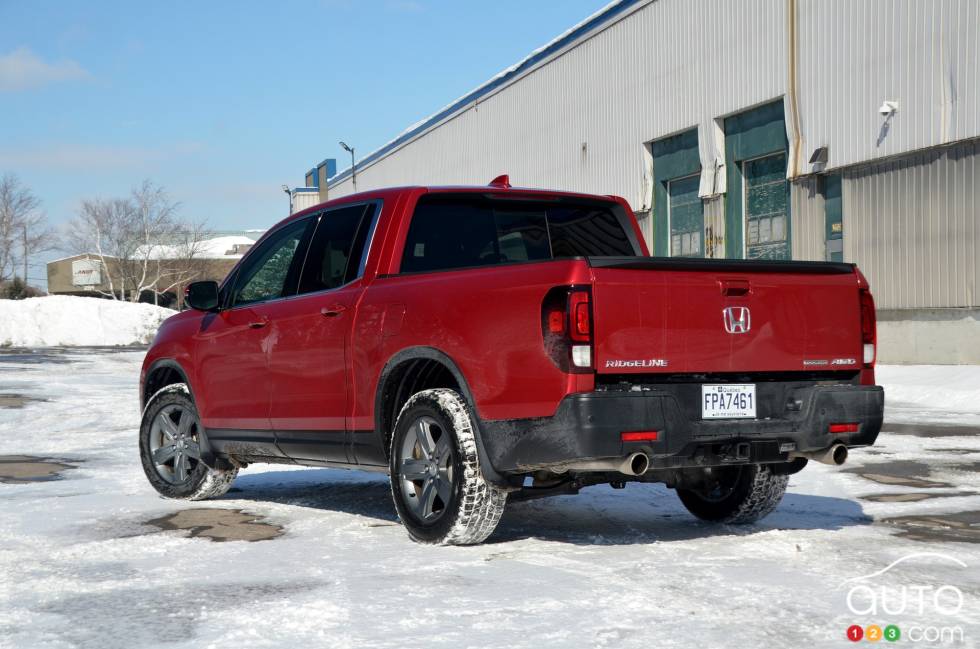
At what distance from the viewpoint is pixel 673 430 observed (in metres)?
5.25

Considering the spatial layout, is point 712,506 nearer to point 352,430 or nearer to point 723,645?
point 352,430

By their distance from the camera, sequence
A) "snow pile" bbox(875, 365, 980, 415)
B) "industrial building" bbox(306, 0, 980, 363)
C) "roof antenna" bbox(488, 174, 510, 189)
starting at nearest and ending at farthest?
"roof antenna" bbox(488, 174, 510, 189) < "snow pile" bbox(875, 365, 980, 415) < "industrial building" bbox(306, 0, 980, 363)

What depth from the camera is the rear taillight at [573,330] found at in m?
5.10

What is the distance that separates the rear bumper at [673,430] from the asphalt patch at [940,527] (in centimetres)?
62

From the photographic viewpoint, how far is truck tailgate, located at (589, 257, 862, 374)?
204 inches

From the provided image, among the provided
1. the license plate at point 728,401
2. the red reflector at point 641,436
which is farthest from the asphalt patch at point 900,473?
the red reflector at point 641,436

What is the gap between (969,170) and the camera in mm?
20812

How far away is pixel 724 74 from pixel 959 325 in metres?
9.09

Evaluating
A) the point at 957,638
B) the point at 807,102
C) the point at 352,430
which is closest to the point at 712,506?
the point at 352,430

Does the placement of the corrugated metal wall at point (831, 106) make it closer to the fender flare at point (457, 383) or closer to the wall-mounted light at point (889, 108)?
the wall-mounted light at point (889, 108)

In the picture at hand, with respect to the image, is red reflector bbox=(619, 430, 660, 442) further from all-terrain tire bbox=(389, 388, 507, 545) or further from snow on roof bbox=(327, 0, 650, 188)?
snow on roof bbox=(327, 0, 650, 188)

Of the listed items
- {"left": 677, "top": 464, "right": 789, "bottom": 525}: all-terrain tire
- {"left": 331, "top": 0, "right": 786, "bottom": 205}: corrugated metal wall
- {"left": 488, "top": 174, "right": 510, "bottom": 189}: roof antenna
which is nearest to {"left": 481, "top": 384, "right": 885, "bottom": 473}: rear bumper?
{"left": 677, "top": 464, "right": 789, "bottom": 525}: all-terrain tire

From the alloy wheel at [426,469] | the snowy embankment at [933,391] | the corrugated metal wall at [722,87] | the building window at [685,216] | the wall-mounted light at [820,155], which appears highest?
the corrugated metal wall at [722,87]

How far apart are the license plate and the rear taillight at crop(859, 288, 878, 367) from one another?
85 cm
